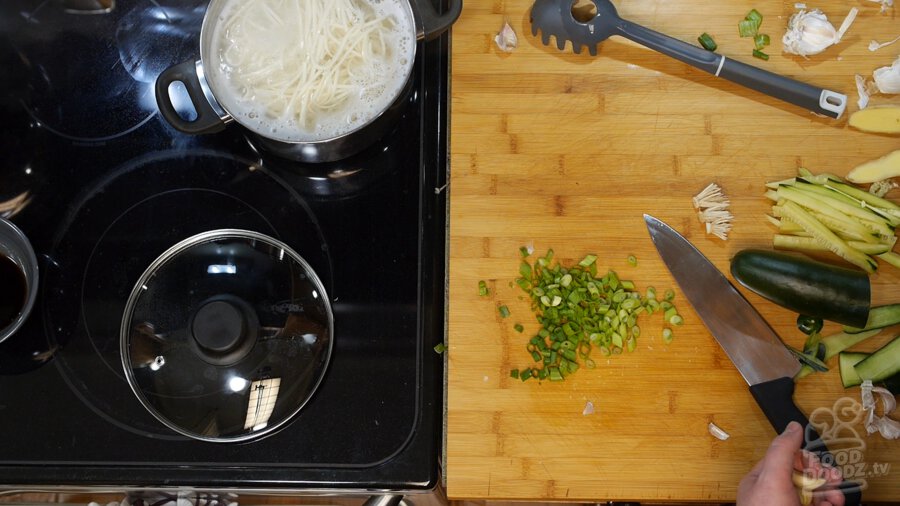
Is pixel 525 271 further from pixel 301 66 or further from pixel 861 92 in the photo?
pixel 861 92

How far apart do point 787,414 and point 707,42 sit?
0.68m

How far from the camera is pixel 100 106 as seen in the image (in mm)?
1393

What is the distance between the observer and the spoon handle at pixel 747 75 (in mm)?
1272

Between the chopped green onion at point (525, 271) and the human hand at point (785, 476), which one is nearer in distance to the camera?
the human hand at point (785, 476)

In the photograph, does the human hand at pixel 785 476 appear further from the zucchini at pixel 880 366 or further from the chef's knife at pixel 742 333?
the zucchini at pixel 880 366

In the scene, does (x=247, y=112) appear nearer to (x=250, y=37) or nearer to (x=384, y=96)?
(x=250, y=37)

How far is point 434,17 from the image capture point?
126 cm

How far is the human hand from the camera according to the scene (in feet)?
3.63

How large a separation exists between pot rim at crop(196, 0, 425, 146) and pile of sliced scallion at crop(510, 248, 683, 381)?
0.37 meters

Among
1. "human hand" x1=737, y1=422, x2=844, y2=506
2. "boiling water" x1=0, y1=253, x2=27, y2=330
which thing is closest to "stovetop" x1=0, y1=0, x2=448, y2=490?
"boiling water" x1=0, y1=253, x2=27, y2=330

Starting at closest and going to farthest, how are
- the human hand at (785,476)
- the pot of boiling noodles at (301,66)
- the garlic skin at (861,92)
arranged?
the human hand at (785,476)
the pot of boiling noodles at (301,66)
the garlic skin at (861,92)

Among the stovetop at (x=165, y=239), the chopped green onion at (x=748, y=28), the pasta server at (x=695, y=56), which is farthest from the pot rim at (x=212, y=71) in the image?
the chopped green onion at (x=748, y=28)

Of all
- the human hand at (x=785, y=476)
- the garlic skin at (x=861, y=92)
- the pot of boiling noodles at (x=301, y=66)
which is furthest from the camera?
the garlic skin at (x=861, y=92)

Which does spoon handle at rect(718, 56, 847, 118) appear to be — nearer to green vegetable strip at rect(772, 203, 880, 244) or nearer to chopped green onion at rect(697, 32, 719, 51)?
chopped green onion at rect(697, 32, 719, 51)
